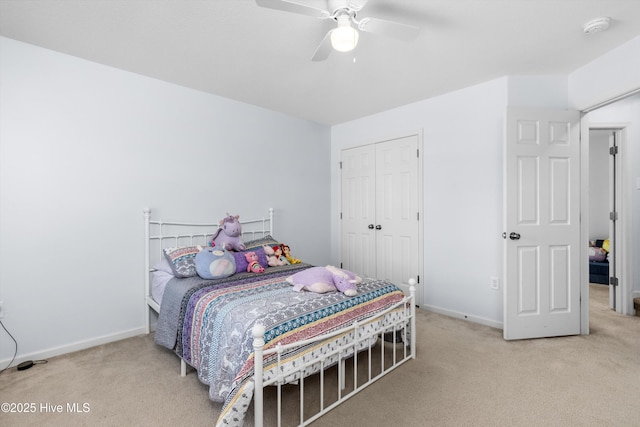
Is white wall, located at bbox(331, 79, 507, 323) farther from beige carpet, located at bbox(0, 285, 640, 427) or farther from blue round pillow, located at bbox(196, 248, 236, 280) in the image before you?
blue round pillow, located at bbox(196, 248, 236, 280)

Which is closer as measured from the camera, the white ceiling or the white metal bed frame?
the white metal bed frame

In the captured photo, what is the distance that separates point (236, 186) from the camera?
12.4ft

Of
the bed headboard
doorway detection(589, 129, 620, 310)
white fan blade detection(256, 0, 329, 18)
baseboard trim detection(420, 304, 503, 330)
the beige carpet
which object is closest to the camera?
white fan blade detection(256, 0, 329, 18)

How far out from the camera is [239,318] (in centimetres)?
180

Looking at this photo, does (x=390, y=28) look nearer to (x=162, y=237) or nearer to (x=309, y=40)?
(x=309, y=40)

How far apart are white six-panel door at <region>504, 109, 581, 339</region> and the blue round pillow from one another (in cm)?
258

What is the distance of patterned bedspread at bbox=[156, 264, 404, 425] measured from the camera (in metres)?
1.66

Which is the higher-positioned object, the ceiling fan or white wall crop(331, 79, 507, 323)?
the ceiling fan

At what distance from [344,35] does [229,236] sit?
7.26ft

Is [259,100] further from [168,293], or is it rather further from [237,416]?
[237,416]

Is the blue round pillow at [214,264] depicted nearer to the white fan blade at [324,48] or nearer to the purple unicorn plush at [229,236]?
the purple unicorn plush at [229,236]

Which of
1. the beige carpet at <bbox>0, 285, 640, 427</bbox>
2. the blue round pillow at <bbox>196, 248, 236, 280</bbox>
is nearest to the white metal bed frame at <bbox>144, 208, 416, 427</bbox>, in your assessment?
the beige carpet at <bbox>0, 285, 640, 427</bbox>

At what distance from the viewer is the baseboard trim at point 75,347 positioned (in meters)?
2.46

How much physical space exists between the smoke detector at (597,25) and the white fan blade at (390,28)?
54.1 inches
